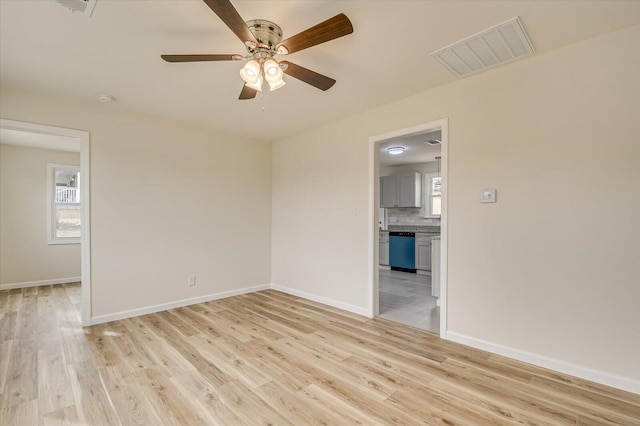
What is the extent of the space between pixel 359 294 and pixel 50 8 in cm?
370

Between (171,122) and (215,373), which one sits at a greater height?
(171,122)

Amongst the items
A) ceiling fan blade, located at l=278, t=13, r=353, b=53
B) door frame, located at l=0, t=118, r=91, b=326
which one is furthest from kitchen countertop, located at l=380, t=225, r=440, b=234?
door frame, located at l=0, t=118, r=91, b=326

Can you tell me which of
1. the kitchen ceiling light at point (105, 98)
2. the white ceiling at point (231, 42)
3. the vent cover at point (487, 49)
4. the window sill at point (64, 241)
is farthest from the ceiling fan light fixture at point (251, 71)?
the window sill at point (64, 241)

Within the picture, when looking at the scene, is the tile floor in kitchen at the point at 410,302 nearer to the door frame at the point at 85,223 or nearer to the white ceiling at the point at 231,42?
the white ceiling at the point at 231,42

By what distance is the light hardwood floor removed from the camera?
1865 millimetres

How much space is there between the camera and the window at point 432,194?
7176mm

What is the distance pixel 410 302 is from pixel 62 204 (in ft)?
21.6

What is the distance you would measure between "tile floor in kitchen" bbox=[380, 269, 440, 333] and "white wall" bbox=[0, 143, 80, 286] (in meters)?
6.04

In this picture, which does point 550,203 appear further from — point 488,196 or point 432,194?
point 432,194

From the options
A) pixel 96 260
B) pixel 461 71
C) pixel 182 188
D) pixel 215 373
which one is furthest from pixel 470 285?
pixel 96 260

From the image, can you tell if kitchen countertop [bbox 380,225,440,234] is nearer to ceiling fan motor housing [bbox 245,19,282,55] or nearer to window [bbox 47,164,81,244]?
ceiling fan motor housing [bbox 245,19,282,55]

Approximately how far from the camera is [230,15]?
62.0 inches

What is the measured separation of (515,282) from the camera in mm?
2562

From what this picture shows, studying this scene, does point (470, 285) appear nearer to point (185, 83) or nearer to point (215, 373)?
point (215, 373)
